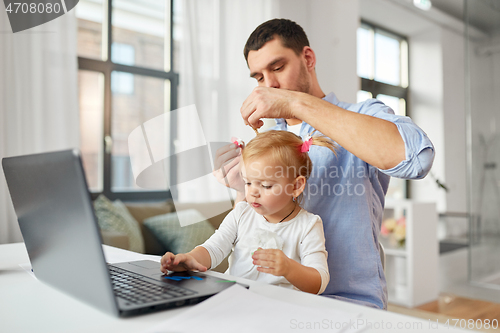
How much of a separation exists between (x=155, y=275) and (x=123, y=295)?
0.48ft

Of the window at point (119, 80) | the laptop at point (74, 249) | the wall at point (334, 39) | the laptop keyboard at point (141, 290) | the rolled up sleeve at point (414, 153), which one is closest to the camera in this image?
the laptop at point (74, 249)

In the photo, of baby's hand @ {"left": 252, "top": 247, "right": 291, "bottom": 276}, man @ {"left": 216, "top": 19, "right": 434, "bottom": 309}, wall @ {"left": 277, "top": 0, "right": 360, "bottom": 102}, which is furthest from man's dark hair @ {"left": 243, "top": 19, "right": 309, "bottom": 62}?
wall @ {"left": 277, "top": 0, "right": 360, "bottom": 102}

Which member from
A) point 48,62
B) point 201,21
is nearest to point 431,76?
point 201,21

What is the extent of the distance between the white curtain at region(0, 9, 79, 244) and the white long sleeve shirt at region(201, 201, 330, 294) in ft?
6.01

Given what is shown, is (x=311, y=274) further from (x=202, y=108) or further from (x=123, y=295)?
(x=202, y=108)

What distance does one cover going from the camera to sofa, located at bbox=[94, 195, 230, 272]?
96.7 inches

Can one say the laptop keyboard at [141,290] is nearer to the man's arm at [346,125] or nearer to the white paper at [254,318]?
the white paper at [254,318]

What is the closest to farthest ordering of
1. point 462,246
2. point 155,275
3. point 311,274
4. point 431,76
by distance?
point 155,275
point 311,274
point 462,246
point 431,76

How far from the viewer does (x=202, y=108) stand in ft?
11.0

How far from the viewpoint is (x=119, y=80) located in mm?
3166

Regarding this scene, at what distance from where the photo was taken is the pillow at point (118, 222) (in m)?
2.43

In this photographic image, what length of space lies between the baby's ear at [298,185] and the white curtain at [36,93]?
198 cm

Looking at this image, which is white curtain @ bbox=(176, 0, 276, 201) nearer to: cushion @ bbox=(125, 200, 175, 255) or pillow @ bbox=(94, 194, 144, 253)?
cushion @ bbox=(125, 200, 175, 255)

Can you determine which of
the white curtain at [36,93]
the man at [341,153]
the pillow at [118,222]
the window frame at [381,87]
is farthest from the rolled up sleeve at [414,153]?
the window frame at [381,87]
